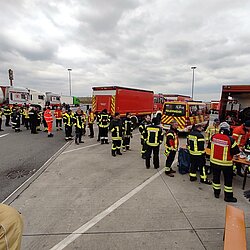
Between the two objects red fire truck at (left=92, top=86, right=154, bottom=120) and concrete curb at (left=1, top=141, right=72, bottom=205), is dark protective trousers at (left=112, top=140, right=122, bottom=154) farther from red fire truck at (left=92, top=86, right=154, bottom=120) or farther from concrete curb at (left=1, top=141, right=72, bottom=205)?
red fire truck at (left=92, top=86, right=154, bottom=120)

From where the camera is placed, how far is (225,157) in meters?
4.30

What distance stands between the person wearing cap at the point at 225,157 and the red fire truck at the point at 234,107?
17.9 ft

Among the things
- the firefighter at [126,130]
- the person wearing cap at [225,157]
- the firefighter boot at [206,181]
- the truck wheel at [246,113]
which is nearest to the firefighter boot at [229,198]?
the person wearing cap at [225,157]

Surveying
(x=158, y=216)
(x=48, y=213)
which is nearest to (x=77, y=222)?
(x=48, y=213)

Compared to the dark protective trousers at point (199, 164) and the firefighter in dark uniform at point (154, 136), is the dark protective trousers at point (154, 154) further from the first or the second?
the dark protective trousers at point (199, 164)

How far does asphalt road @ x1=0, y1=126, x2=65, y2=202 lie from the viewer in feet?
17.3

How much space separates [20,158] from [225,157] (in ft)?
22.1

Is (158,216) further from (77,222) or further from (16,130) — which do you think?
(16,130)

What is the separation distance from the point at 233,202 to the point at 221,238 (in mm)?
1441

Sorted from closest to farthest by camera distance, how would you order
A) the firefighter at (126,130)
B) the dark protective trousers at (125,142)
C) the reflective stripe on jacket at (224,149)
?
the reflective stripe on jacket at (224,149)
the firefighter at (126,130)
the dark protective trousers at (125,142)

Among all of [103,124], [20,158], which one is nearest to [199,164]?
[103,124]

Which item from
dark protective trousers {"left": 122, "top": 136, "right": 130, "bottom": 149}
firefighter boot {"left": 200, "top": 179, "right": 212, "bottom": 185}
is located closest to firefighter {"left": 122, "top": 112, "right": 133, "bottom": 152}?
dark protective trousers {"left": 122, "top": 136, "right": 130, "bottom": 149}

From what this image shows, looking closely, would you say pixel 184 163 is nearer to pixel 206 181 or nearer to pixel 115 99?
pixel 206 181

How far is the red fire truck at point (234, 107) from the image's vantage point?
9562 millimetres
